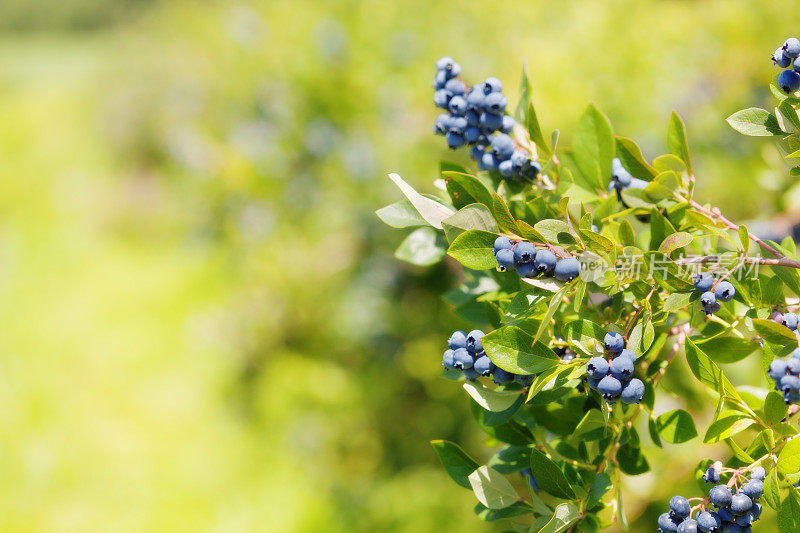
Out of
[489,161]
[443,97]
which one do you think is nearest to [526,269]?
[489,161]

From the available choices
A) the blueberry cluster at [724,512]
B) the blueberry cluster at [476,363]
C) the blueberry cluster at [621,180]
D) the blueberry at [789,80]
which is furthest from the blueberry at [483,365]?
the blueberry at [789,80]

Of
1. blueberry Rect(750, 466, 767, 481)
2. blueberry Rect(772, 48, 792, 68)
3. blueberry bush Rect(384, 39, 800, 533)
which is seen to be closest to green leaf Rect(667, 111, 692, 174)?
blueberry bush Rect(384, 39, 800, 533)

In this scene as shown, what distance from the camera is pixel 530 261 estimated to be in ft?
1.96

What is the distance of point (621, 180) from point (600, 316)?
19cm

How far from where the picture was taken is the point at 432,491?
7.72ft

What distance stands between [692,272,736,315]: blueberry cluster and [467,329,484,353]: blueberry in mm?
227

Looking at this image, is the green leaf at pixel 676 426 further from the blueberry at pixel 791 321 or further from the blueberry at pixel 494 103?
the blueberry at pixel 494 103

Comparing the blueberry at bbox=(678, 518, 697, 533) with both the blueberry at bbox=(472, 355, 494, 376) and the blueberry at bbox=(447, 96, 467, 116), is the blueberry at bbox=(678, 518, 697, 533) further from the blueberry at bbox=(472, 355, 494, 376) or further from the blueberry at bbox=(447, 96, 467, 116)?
the blueberry at bbox=(447, 96, 467, 116)

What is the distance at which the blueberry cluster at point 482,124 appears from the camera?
2.46 ft

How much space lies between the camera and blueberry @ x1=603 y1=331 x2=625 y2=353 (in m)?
0.60

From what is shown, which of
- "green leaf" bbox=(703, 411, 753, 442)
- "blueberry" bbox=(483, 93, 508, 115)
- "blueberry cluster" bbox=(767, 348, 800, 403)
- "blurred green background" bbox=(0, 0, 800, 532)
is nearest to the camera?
"blueberry cluster" bbox=(767, 348, 800, 403)

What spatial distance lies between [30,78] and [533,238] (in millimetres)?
15754

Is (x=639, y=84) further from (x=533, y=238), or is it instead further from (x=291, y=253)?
(x=533, y=238)

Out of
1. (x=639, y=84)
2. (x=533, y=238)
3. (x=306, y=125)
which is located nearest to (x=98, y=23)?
(x=306, y=125)
